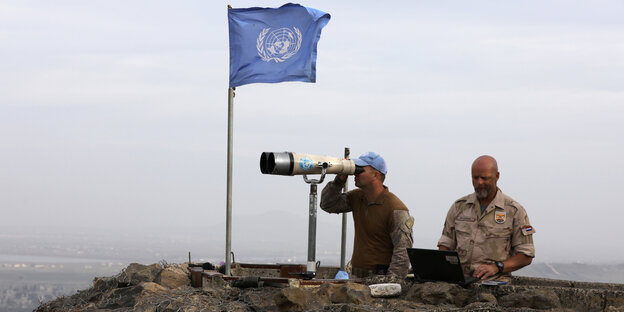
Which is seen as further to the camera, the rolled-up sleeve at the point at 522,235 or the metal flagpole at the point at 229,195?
the metal flagpole at the point at 229,195

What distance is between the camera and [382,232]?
1233cm

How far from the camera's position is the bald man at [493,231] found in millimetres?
11055

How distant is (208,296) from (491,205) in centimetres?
345

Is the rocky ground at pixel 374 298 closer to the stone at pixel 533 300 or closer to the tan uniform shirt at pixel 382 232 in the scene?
the stone at pixel 533 300

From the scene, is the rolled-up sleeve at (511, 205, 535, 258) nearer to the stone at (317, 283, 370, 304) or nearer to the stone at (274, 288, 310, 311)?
the stone at (317, 283, 370, 304)

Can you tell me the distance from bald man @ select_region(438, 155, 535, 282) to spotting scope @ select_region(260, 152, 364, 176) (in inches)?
70.0

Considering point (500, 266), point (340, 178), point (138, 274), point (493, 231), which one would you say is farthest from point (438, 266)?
point (138, 274)

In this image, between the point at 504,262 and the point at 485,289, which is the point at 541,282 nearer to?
the point at 504,262

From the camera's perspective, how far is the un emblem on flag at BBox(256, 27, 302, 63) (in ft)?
48.3

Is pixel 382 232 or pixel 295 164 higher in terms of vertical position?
pixel 295 164

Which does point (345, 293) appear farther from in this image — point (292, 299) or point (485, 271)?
point (485, 271)

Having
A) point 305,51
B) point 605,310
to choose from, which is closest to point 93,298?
point 305,51

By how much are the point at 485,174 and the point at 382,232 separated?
5.87 ft

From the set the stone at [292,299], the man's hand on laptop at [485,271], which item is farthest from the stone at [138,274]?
the man's hand on laptop at [485,271]
